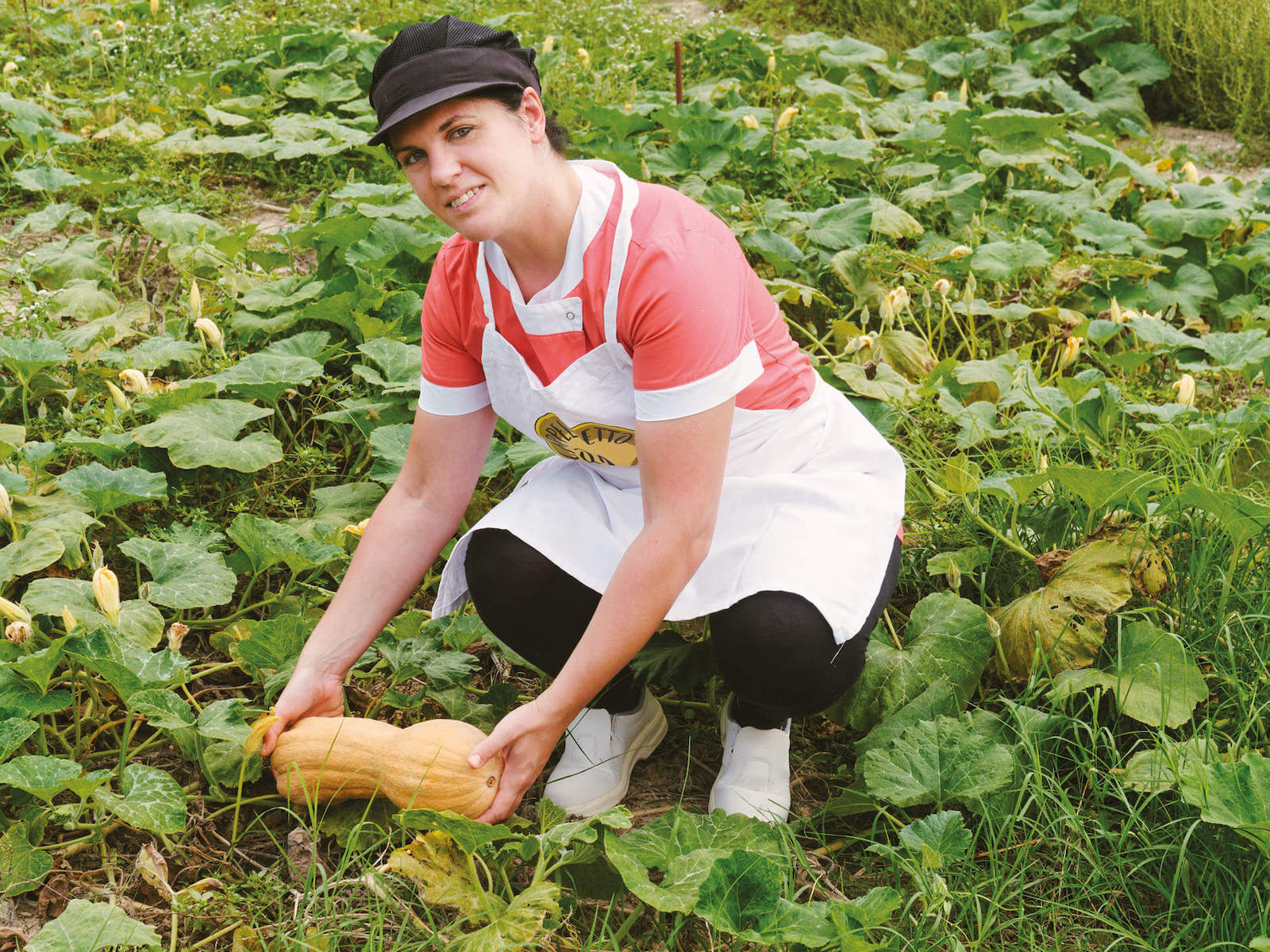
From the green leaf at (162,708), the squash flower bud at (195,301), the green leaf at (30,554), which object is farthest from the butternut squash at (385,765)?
the squash flower bud at (195,301)

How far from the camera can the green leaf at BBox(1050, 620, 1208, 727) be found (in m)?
1.86

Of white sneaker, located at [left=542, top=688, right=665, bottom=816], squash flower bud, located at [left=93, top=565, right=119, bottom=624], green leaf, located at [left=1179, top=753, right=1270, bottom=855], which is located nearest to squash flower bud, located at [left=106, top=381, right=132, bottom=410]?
squash flower bud, located at [left=93, top=565, right=119, bottom=624]

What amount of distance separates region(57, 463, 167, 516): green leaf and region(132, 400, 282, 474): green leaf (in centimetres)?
10

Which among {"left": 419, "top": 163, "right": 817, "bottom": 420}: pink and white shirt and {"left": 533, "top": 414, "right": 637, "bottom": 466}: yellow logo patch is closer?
{"left": 419, "top": 163, "right": 817, "bottom": 420}: pink and white shirt

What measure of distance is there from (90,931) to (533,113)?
125cm

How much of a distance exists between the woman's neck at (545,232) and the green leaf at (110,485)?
0.88 metres

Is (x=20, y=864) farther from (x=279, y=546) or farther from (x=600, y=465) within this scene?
(x=600, y=465)

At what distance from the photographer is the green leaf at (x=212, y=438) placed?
2338 millimetres

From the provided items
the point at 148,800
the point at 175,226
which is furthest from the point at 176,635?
the point at 175,226

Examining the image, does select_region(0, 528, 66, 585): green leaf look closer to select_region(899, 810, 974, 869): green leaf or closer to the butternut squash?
the butternut squash

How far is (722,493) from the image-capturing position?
1.89m

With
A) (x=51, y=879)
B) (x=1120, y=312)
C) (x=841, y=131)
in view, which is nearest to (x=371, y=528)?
(x=51, y=879)

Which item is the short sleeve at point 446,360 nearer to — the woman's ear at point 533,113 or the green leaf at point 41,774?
the woman's ear at point 533,113

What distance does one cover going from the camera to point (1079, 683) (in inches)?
76.0
